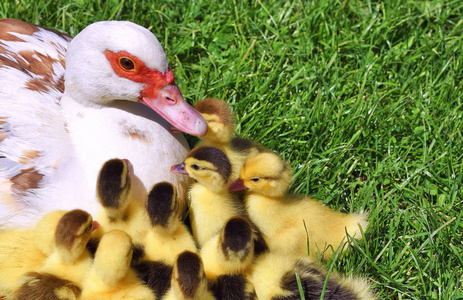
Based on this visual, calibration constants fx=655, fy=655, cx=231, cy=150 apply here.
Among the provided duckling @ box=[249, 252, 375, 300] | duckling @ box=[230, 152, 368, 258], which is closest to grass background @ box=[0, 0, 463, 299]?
duckling @ box=[230, 152, 368, 258]

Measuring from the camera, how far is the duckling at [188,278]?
290 centimetres

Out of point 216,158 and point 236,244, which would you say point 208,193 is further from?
point 236,244

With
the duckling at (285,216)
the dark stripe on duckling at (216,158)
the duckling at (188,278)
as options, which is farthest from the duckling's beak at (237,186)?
the duckling at (188,278)

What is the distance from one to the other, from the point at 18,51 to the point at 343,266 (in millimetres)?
2344

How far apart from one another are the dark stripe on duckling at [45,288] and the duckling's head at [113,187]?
1.41 ft

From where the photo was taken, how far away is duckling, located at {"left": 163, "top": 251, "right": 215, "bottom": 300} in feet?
9.50

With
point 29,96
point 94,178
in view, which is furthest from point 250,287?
point 29,96

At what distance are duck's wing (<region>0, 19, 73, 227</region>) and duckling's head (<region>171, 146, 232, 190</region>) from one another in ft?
2.23

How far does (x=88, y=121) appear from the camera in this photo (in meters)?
3.72

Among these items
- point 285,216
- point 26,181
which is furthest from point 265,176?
point 26,181

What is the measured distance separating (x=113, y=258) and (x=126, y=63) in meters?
1.12

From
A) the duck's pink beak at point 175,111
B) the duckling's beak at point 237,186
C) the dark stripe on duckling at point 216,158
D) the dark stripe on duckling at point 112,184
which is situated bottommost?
the dark stripe on duckling at point 112,184

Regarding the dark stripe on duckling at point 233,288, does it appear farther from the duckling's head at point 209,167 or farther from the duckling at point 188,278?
the duckling's head at point 209,167

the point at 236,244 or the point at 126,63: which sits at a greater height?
the point at 126,63
